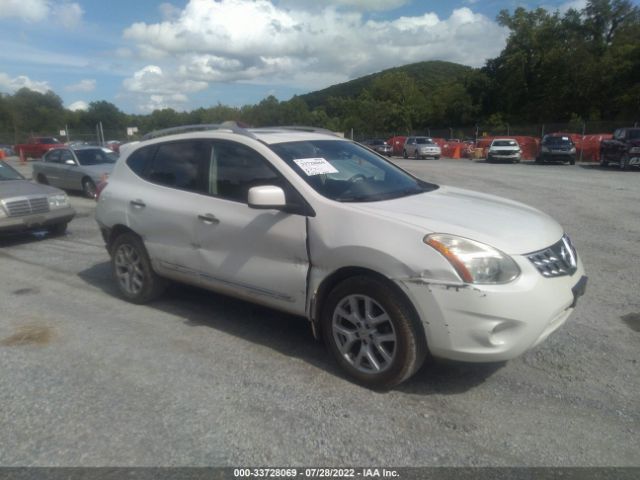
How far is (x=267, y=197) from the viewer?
3.89m

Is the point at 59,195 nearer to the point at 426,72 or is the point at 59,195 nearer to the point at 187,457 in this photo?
the point at 187,457

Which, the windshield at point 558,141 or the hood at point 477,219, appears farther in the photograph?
the windshield at point 558,141

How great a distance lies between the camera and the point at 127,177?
560 centimetres

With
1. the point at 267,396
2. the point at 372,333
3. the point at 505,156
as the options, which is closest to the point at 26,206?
the point at 267,396

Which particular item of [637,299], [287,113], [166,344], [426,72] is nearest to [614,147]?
[637,299]

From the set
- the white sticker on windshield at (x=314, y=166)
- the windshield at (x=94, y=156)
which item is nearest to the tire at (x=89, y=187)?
the windshield at (x=94, y=156)

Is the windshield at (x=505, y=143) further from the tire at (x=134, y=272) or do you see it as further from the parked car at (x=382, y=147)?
the tire at (x=134, y=272)

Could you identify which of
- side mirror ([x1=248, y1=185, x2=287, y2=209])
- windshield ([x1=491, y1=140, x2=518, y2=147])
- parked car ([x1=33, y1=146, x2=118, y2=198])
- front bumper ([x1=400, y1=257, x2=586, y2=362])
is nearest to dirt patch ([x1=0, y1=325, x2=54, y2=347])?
side mirror ([x1=248, y1=185, x2=287, y2=209])

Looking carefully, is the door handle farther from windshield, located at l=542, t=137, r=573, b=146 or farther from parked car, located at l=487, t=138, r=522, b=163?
parked car, located at l=487, t=138, r=522, b=163

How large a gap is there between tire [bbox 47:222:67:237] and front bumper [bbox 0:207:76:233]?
0.17 meters

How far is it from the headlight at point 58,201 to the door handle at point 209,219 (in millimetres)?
5642

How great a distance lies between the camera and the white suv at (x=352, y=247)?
3.31m

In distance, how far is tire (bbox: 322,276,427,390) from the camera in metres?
3.46

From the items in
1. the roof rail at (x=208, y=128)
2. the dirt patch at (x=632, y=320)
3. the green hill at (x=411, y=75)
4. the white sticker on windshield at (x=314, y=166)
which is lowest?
the dirt patch at (x=632, y=320)
